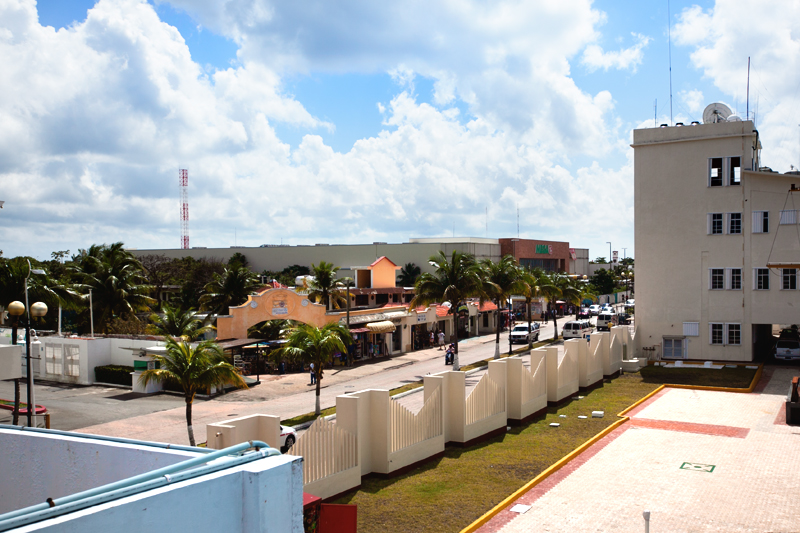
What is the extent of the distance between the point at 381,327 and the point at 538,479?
2935 centimetres

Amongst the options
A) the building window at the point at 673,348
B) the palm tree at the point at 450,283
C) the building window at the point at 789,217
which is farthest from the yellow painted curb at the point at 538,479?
the building window at the point at 789,217

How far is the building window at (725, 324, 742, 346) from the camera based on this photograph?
3884 centimetres

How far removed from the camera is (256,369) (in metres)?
39.2

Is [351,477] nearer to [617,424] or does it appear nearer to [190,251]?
[617,424]

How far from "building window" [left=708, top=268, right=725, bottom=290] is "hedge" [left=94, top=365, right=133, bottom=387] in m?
34.5

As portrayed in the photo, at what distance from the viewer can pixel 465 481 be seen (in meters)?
16.5

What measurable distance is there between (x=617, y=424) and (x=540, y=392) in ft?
10.2

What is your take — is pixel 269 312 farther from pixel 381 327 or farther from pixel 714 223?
pixel 714 223

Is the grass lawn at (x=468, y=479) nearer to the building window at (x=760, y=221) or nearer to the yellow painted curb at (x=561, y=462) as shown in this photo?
the yellow painted curb at (x=561, y=462)

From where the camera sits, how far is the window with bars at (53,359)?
3841cm

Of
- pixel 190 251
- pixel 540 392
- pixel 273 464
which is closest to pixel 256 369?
pixel 540 392

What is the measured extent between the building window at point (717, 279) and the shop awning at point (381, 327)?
69.3 feet

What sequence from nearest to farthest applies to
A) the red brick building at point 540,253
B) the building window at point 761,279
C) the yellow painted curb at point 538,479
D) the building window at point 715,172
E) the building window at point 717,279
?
the yellow painted curb at point 538,479
the building window at point 761,279
the building window at point 717,279
the building window at point 715,172
the red brick building at point 540,253

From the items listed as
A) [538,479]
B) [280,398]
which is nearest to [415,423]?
[538,479]
